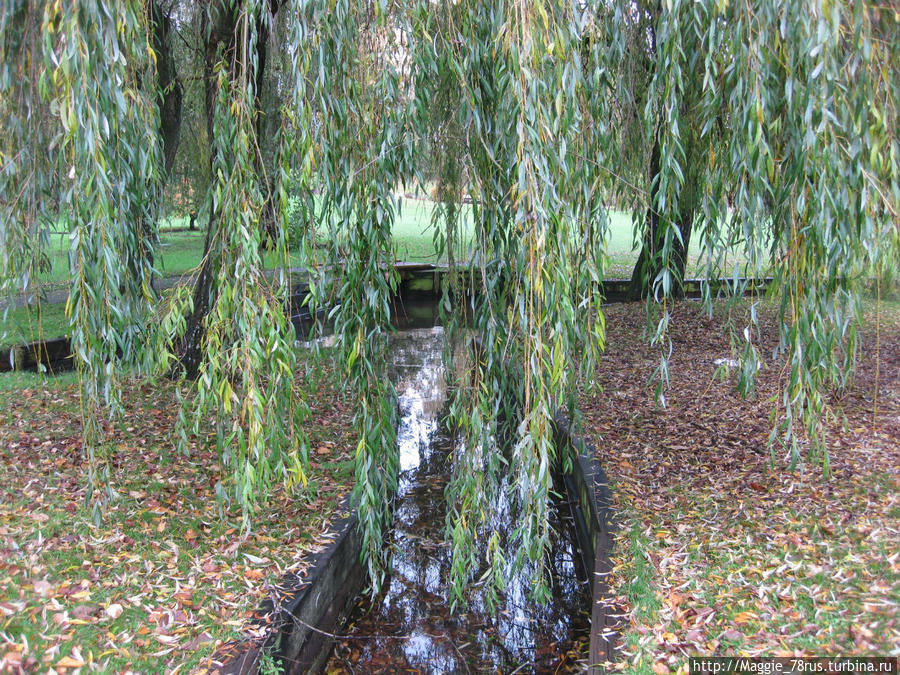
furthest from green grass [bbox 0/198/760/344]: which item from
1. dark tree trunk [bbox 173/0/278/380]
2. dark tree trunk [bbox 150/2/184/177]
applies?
dark tree trunk [bbox 150/2/184/177]

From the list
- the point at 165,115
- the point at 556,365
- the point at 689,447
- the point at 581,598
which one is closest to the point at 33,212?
the point at 556,365

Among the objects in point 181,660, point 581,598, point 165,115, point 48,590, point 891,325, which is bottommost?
point 581,598

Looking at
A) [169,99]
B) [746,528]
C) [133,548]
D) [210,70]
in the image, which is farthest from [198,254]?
[746,528]

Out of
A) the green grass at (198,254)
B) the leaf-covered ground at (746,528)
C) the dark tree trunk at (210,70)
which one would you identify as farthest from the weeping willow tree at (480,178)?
the dark tree trunk at (210,70)

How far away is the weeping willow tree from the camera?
2.35 meters

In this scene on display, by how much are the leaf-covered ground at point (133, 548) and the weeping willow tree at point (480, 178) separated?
613mm

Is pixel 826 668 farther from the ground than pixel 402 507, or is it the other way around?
pixel 826 668

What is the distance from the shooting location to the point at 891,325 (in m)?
6.64

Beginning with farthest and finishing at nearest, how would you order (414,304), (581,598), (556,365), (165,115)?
(414,304), (165,115), (581,598), (556,365)

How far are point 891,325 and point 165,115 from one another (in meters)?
7.41

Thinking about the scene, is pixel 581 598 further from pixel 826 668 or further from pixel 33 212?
pixel 33 212

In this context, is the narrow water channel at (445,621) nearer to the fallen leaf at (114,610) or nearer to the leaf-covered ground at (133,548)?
the leaf-covered ground at (133,548)

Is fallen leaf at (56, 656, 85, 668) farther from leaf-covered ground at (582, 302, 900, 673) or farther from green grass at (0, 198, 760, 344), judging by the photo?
leaf-covered ground at (582, 302, 900, 673)

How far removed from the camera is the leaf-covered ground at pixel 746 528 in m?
2.48
